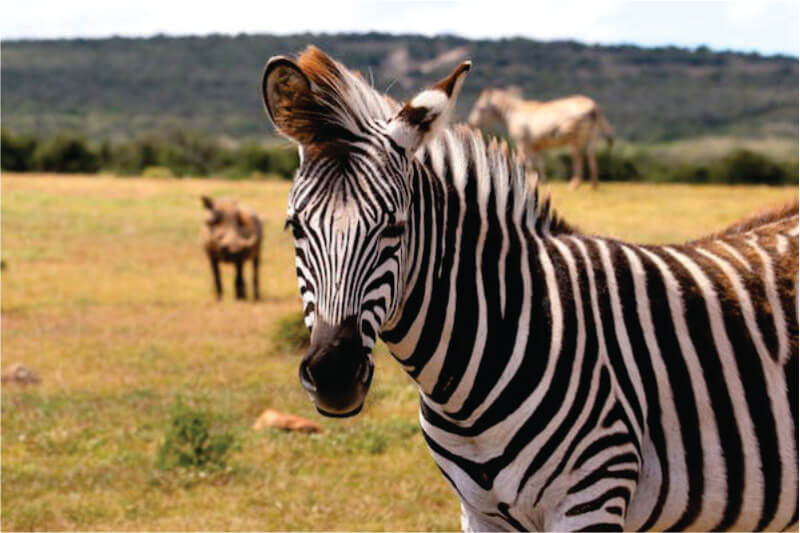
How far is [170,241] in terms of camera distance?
2442 cm

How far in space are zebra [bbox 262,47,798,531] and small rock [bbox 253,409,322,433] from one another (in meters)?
5.27

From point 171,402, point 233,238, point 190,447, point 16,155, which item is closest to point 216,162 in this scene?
point 16,155

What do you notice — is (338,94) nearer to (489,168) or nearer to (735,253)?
(489,168)

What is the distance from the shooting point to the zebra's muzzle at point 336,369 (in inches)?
128

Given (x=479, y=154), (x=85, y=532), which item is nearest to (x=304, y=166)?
(x=479, y=154)

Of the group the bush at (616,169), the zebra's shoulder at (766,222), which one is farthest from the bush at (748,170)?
the zebra's shoulder at (766,222)

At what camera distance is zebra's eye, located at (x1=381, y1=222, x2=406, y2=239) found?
345 cm

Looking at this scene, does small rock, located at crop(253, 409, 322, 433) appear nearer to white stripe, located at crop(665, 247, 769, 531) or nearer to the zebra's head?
white stripe, located at crop(665, 247, 769, 531)

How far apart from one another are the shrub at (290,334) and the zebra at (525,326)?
885 cm

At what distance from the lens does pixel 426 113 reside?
3.49 meters

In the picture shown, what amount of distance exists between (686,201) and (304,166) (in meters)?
24.2

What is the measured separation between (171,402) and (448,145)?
7.15 metres

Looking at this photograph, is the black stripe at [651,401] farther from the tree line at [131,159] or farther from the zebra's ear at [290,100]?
the tree line at [131,159]

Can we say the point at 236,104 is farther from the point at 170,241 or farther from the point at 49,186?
the point at 170,241
